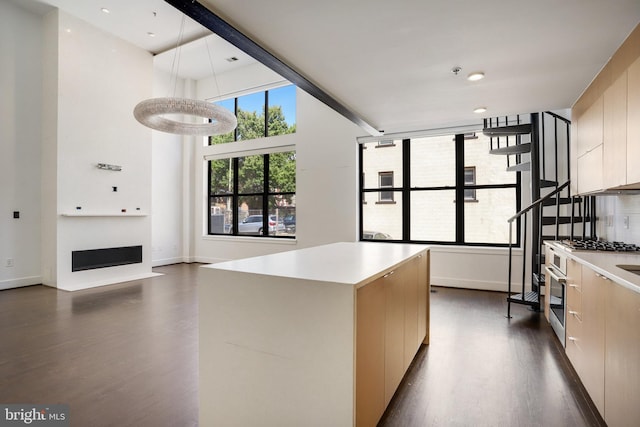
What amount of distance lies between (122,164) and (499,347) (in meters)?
6.46

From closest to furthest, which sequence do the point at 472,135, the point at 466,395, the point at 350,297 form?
the point at 350,297 → the point at 466,395 → the point at 472,135

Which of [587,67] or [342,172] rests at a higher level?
[587,67]

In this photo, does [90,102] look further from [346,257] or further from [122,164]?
[346,257]

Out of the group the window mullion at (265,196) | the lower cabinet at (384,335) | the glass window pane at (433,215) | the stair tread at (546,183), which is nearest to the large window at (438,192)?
the glass window pane at (433,215)

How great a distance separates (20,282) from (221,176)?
4079 millimetres

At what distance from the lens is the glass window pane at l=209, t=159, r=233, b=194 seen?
766 cm

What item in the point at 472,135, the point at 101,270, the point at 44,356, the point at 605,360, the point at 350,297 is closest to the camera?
the point at 350,297

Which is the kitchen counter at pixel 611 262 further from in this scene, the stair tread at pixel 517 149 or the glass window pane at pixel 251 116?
the glass window pane at pixel 251 116

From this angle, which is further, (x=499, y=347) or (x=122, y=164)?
(x=122, y=164)

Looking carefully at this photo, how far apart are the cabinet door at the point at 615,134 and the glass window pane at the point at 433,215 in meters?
2.88

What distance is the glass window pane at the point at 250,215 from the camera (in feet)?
23.8

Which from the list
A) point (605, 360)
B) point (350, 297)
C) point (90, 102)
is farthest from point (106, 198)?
point (605, 360)

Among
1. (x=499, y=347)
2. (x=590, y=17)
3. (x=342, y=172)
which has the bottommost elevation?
(x=499, y=347)

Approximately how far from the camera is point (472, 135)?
5199mm
